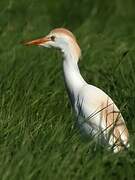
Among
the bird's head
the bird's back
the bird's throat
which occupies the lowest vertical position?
the bird's back

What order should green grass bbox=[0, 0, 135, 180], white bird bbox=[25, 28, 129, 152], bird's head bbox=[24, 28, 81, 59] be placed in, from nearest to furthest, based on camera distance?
green grass bbox=[0, 0, 135, 180], white bird bbox=[25, 28, 129, 152], bird's head bbox=[24, 28, 81, 59]

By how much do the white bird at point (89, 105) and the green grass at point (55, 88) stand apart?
0.11 metres

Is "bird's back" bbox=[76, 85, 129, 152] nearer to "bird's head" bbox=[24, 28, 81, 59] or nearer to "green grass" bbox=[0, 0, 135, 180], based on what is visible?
"green grass" bbox=[0, 0, 135, 180]

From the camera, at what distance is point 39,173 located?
491 centimetres

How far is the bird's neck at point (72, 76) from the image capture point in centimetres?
645

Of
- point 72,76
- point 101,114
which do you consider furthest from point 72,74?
point 101,114

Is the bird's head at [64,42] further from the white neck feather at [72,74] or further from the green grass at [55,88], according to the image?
the green grass at [55,88]

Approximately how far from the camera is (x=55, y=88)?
730cm

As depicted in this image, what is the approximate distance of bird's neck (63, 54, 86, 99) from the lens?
6.45m

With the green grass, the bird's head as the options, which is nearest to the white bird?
the bird's head

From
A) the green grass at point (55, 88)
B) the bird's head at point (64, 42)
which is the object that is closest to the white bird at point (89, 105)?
the bird's head at point (64, 42)

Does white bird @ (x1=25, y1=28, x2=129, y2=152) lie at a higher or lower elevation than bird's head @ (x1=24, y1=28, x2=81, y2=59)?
lower

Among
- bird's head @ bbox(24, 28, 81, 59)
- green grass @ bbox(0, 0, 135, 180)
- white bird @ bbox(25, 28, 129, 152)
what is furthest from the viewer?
bird's head @ bbox(24, 28, 81, 59)

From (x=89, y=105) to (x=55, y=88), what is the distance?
3.61 feet
